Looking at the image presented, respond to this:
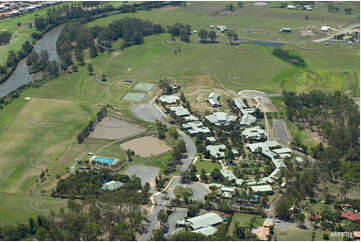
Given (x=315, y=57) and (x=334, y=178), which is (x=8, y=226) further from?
(x=315, y=57)

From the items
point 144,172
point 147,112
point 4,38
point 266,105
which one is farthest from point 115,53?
point 144,172

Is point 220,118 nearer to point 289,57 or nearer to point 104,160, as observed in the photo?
point 104,160

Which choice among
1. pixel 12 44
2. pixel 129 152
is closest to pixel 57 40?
pixel 12 44

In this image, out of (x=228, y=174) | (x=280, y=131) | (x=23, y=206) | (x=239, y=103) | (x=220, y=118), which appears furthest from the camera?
(x=239, y=103)

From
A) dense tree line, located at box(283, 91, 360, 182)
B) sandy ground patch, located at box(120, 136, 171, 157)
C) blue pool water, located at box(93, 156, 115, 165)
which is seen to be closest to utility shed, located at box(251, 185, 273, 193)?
dense tree line, located at box(283, 91, 360, 182)

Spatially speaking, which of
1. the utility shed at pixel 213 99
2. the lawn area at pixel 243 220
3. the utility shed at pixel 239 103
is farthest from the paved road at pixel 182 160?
the utility shed at pixel 239 103

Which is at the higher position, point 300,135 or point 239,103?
point 239,103

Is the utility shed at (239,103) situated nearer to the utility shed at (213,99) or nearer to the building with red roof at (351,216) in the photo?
the utility shed at (213,99)
